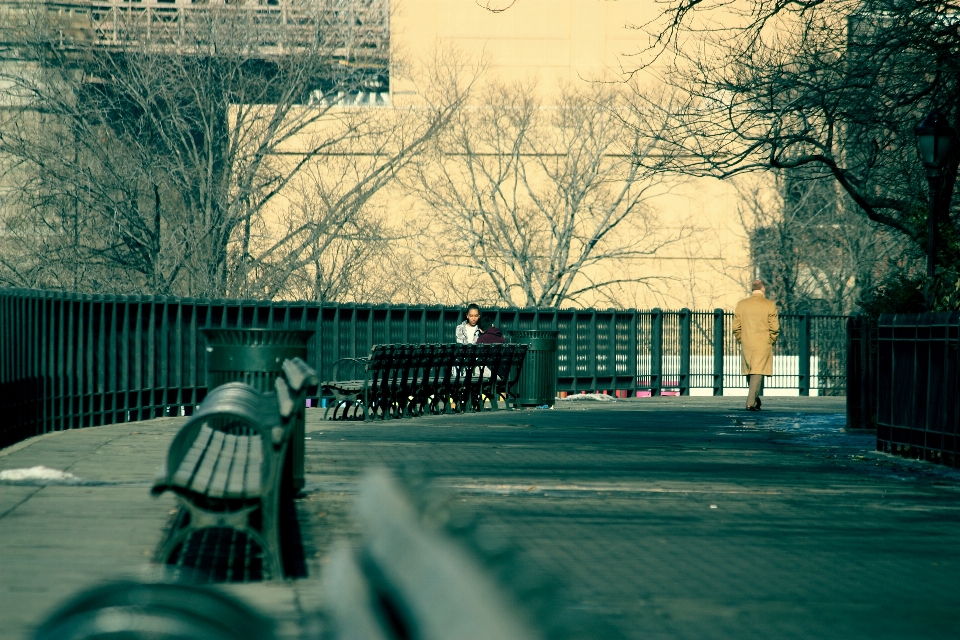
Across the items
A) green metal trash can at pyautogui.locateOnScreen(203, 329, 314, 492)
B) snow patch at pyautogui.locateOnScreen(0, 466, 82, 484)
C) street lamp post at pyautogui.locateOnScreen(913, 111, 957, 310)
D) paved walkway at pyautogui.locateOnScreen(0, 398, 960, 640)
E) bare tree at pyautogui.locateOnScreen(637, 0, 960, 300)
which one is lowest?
paved walkway at pyautogui.locateOnScreen(0, 398, 960, 640)

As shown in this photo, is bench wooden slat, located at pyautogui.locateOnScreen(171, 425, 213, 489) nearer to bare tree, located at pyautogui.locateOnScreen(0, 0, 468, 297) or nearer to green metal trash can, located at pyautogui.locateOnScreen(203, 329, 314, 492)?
green metal trash can, located at pyautogui.locateOnScreen(203, 329, 314, 492)

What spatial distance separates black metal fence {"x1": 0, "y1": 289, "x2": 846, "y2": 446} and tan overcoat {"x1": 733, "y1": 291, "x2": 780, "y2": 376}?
7036 millimetres

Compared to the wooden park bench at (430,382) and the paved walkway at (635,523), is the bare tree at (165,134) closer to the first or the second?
the wooden park bench at (430,382)

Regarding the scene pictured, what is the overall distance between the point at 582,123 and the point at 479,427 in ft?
78.1

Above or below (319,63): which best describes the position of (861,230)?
below

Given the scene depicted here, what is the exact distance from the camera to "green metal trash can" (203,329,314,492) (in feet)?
30.3

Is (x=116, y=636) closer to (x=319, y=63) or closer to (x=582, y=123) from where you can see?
(x=319, y=63)

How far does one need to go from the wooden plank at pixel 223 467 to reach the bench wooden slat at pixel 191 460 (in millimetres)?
98

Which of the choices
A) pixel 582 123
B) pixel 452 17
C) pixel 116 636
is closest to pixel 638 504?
pixel 116 636

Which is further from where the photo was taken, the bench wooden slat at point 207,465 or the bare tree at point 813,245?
the bare tree at point 813,245

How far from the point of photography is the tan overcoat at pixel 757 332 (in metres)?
20.4

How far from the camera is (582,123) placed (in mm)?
38938

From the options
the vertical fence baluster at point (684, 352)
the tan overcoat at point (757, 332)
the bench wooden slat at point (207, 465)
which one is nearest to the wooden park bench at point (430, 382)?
the tan overcoat at point (757, 332)

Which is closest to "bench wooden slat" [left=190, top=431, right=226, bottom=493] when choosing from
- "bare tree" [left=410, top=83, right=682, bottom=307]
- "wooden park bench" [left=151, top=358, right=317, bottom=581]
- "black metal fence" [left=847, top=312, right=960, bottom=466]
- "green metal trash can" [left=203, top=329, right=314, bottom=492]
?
"wooden park bench" [left=151, top=358, right=317, bottom=581]
